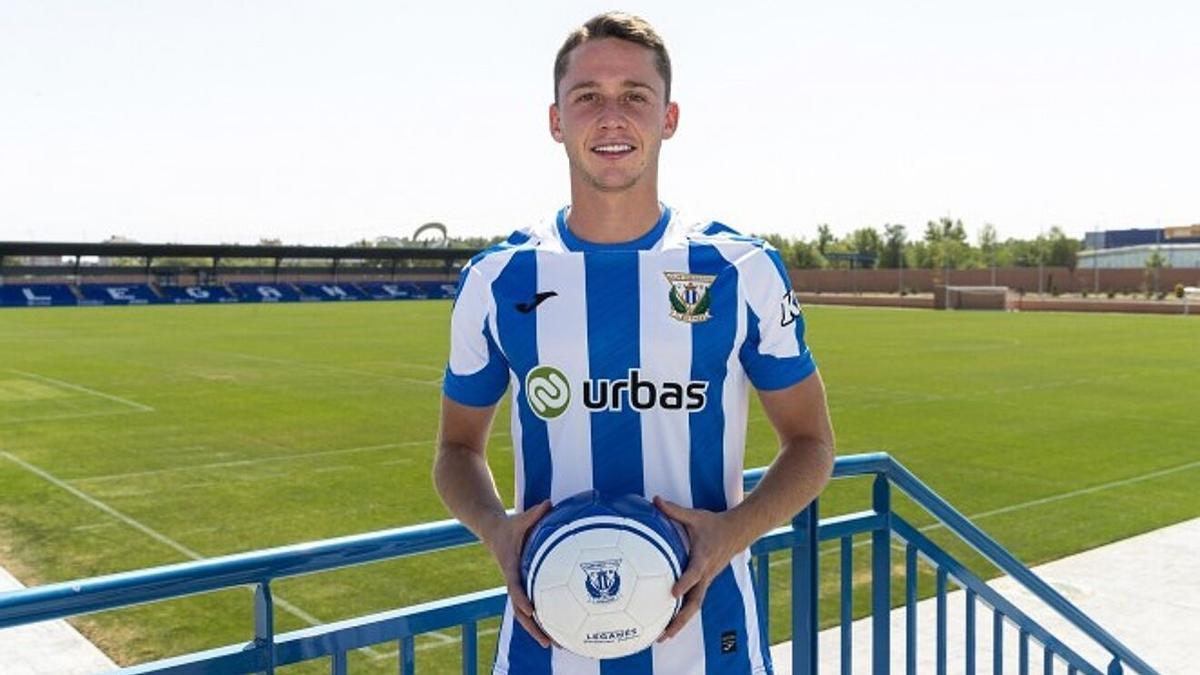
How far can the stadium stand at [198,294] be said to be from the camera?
79000 mm

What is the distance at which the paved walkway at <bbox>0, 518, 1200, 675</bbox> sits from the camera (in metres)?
6.82

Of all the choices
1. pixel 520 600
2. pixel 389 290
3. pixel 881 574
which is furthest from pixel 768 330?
pixel 389 290

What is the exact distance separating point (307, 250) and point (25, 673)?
75911mm

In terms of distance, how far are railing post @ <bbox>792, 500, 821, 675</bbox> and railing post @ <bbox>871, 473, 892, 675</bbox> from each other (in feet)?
1.61

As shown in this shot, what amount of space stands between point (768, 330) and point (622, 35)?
2.31 ft

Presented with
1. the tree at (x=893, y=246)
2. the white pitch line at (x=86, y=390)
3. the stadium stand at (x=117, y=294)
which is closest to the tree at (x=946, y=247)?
the tree at (x=893, y=246)

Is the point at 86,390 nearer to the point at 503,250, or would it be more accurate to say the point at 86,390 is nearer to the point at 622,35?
the point at 503,250

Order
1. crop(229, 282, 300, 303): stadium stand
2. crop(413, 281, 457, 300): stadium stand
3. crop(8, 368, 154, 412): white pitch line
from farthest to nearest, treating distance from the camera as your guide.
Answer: crop(413, 281, 457, 300): stadium stand < crop(229, 282, 300, 303): stadium stand < crop(8, 368, 154, 412): white pitch line

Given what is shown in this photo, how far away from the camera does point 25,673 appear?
6559mm

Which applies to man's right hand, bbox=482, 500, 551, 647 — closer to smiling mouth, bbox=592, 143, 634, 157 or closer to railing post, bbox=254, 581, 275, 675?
railing post, bbox=254, 581, 275, 675

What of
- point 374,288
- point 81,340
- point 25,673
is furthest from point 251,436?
point 374,288

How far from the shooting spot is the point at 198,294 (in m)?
80.6

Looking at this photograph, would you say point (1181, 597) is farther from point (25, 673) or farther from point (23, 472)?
point (23, 472)

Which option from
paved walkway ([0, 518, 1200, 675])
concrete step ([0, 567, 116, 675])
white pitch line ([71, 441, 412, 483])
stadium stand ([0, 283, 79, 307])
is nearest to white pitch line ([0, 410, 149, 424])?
white pitch line ([71, 441, 412, 483])
